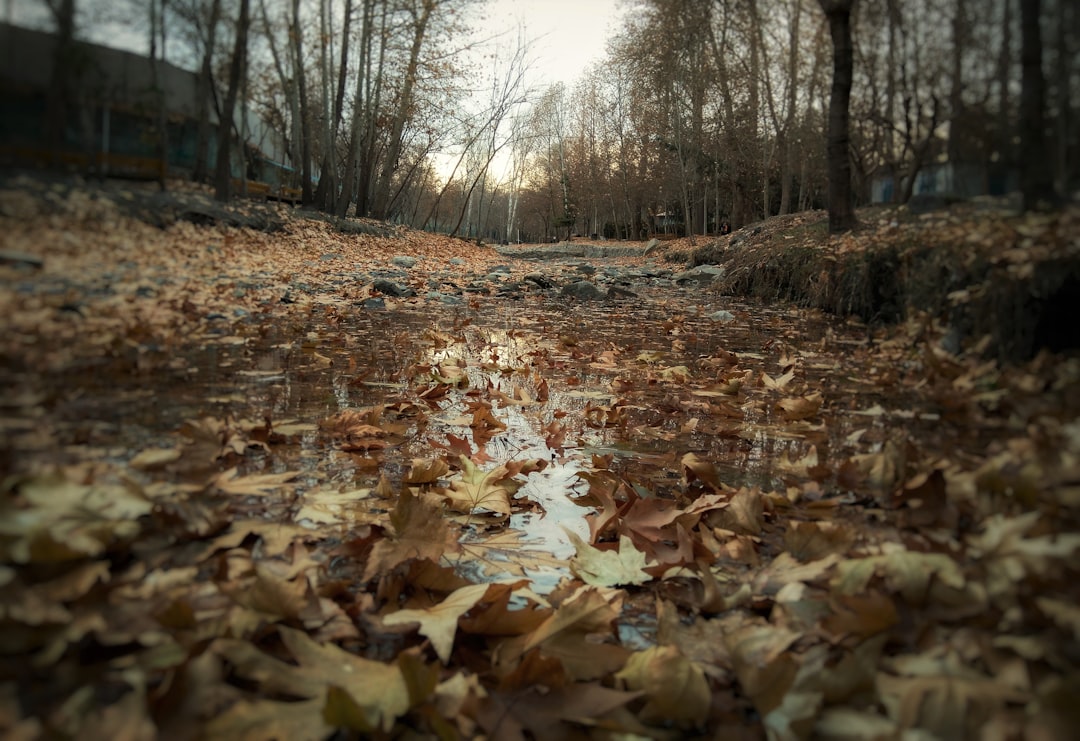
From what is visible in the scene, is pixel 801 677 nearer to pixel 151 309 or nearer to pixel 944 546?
pixel 944 546

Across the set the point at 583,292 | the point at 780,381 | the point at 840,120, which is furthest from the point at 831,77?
the point at 583,292

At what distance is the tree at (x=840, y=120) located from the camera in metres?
1.40

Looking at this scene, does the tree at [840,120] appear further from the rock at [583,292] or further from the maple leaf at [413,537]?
the rock at [583,292]

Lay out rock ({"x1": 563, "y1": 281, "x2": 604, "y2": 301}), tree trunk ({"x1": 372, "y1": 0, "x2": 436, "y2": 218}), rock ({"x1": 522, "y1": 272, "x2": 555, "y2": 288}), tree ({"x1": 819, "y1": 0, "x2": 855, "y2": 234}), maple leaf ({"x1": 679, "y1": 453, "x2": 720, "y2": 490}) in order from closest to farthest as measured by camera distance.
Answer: tree ({"x1": 819, "y1": 0, "x2": 855, "y2": 234}) → maple leaf ({"x1": 679, "y1": 453, "x2": 720, "y2": 490}) → rock ({"x1": 563, "y1": 281, "x2": 604, "y2": 301}) → rock ({"x1": 522, "y1": 272, "x2": 555, "y2": 288}) → tree trunk ({"x1": 372, "y1": 0, "x2": 436, "y2": 218})

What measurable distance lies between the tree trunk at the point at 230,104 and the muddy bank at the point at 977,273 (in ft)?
3.93

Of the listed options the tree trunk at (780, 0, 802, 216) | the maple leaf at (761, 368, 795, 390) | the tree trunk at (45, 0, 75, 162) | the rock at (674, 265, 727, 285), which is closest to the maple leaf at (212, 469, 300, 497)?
the tree trunk at (45, 0, 75, 162)

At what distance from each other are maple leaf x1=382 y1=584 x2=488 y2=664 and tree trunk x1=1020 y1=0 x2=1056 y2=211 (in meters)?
0.96

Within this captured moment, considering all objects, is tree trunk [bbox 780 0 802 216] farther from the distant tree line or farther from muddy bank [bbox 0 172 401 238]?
muddy bank [bbox 0 172 401 238]

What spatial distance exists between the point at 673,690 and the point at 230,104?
1170 millimetres

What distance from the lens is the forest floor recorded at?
612mm

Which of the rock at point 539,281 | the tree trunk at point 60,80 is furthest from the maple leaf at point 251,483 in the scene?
the rock at point 539,281

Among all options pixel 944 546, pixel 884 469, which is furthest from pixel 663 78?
pixel 944 546

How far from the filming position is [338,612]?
37.8 inches

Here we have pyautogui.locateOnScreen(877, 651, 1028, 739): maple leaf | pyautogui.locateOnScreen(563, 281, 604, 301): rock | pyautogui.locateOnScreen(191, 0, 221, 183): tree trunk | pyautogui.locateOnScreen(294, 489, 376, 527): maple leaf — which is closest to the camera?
pyautogui.locateOnScreen(877, 651, 1028, 739): maple leaf
